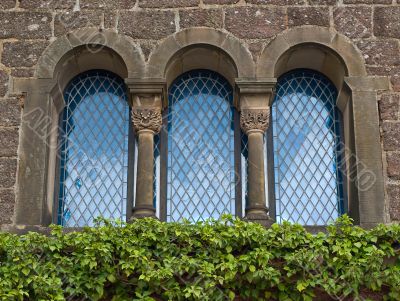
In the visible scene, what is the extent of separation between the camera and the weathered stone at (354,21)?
9008mm

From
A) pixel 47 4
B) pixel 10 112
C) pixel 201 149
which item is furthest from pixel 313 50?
pixel 10 112

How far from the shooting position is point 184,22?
9055mm

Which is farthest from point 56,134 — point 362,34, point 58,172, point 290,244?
point 362,34

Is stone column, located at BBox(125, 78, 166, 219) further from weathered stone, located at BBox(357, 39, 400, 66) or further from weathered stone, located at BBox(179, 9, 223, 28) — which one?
weathered stone, located at BBox(357, 39, 400, 66)

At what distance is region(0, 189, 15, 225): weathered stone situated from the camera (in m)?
8.38

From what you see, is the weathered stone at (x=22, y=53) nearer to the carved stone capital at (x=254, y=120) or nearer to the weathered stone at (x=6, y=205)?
the weathered stone at (x=6, y=205)

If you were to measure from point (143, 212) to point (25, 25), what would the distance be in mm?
2515

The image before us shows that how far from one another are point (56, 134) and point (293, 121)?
2581 mm

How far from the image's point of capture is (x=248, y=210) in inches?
333

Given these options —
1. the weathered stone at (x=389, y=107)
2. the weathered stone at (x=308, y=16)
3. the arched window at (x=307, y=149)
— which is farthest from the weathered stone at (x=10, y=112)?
the weathered stone at (x=389, y=107)

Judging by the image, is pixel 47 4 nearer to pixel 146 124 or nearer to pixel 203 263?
pixel 146 124

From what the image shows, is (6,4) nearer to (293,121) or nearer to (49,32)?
(49,32)

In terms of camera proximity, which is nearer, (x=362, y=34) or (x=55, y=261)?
(x=55, y=261)

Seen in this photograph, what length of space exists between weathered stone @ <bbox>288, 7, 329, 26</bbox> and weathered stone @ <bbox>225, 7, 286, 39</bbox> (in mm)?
97
